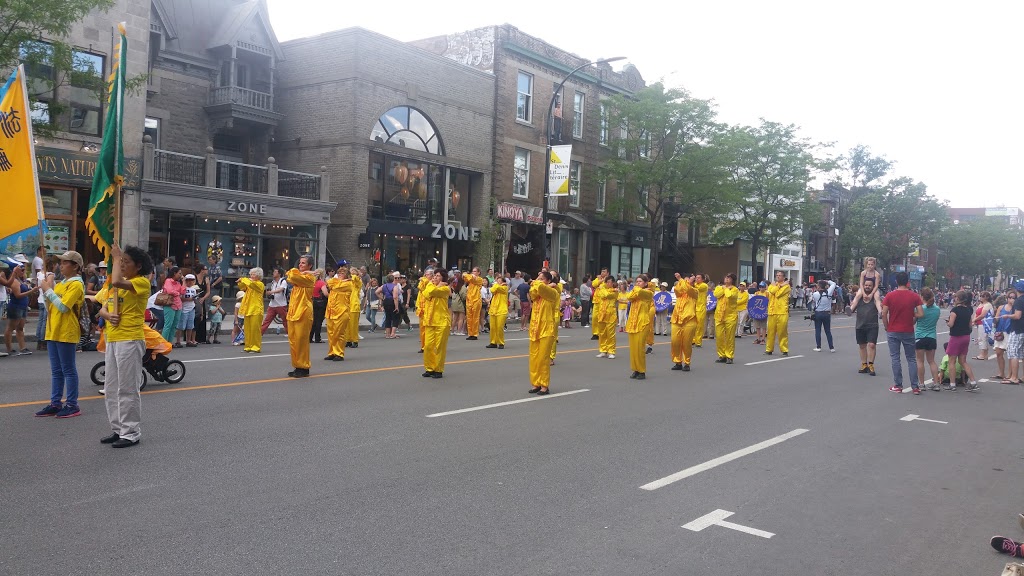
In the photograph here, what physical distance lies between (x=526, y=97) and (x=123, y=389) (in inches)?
1177

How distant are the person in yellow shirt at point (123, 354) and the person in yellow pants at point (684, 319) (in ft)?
30.2

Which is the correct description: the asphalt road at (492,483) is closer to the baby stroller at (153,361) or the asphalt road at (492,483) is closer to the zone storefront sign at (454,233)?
the baby stroller at (153,361)

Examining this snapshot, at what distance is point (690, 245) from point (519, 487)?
4362 centimetres

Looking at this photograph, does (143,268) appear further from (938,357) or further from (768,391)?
(938,357)

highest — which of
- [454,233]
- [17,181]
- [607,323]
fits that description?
[454,233]

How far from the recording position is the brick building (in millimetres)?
33469

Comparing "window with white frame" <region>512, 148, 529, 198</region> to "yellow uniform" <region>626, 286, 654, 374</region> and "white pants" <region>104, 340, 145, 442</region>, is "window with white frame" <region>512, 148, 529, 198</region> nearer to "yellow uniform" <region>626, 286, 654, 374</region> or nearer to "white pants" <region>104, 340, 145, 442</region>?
"yellow uniform" <region>626, 286, 654, 374</region>

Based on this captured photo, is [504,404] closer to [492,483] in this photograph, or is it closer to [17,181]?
[492,483]

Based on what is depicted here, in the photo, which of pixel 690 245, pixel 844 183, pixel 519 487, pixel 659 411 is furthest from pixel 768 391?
pixel 844 183

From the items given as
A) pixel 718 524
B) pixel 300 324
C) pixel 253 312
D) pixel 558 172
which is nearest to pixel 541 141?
pixel 558 172

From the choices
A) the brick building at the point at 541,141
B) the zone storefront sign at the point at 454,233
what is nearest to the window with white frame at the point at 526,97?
the brick building at the point at 541,141

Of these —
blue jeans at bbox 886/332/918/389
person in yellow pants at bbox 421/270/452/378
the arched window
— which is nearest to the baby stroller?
person in yellow pants at bbox 421/270/452/378

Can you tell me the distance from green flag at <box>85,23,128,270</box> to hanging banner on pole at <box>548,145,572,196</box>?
71.2 feet

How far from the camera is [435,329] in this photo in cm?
1184
